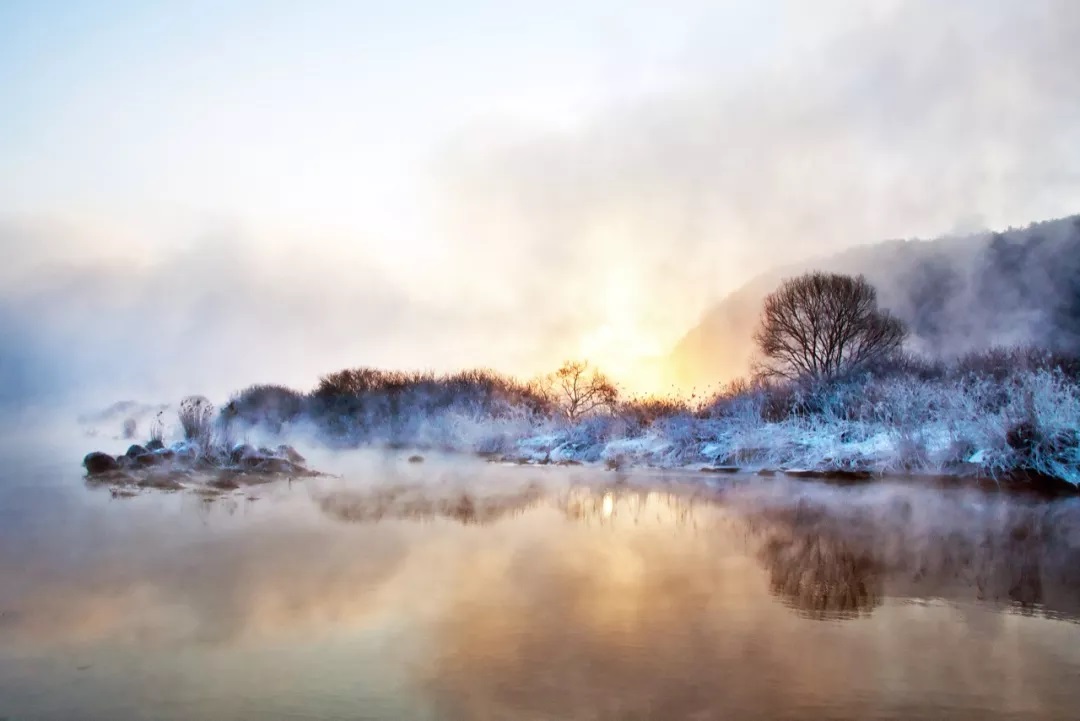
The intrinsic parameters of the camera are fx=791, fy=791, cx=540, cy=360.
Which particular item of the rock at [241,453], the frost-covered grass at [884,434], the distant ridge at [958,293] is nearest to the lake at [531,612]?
→ the frost-covered grass at [884,434]

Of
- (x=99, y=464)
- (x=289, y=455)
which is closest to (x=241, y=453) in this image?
(x=289, y=455)

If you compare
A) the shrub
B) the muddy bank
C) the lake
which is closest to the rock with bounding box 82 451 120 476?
the muddy bank

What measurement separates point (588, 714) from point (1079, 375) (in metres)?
20.7

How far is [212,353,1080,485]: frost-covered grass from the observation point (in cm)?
1504

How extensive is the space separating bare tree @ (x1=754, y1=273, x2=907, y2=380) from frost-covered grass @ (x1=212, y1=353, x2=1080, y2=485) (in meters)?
4.58

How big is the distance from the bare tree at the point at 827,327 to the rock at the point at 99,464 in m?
27.0

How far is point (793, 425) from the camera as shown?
67.6 ft

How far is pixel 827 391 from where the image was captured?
24.3 m

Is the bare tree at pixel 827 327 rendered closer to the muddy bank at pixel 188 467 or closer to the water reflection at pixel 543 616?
the water reflection at pixel 543 616

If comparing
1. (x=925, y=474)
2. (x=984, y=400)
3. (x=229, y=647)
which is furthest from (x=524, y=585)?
(x=984, y=400)

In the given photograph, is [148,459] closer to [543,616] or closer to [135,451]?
[135,451]

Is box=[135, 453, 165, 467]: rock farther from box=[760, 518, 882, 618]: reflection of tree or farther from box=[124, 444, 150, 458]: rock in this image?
box=[760, 518, 882, 618]: reflection of tree

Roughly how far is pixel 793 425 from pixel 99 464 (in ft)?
52.6

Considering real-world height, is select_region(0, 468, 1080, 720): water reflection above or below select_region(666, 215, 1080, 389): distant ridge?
below
